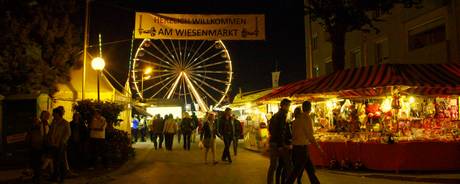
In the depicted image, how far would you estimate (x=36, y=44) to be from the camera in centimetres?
1834

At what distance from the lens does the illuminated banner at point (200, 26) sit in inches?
725

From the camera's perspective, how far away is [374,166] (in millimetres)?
13258

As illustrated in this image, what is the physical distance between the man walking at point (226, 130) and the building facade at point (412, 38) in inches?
198

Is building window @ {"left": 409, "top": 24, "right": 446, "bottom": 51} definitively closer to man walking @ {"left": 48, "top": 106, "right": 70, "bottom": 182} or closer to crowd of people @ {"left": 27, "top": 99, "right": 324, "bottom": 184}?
crowd of people @ {"left": 27, "top": 99, "right": 324, "bottom": 184}

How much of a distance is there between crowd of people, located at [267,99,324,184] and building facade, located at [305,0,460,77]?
34.6 ft

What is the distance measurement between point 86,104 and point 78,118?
5.01 ft

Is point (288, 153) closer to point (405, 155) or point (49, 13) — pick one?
point (405, 155)

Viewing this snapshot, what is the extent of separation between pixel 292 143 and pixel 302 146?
0.81 ft

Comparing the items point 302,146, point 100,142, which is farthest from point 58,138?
point 302,146

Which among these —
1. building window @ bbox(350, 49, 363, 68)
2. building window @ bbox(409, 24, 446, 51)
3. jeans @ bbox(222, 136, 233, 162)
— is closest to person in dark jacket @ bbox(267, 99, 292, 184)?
jeans @ bbox(222, 136, 233, 162)

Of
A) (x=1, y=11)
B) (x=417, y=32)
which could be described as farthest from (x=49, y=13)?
(x=417, y=32)

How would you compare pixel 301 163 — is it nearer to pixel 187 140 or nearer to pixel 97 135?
pixel 97 135

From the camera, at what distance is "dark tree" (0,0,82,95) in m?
16.8

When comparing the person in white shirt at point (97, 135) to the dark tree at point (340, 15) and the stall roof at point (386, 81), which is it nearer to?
the stall roof at point (386, 81)
